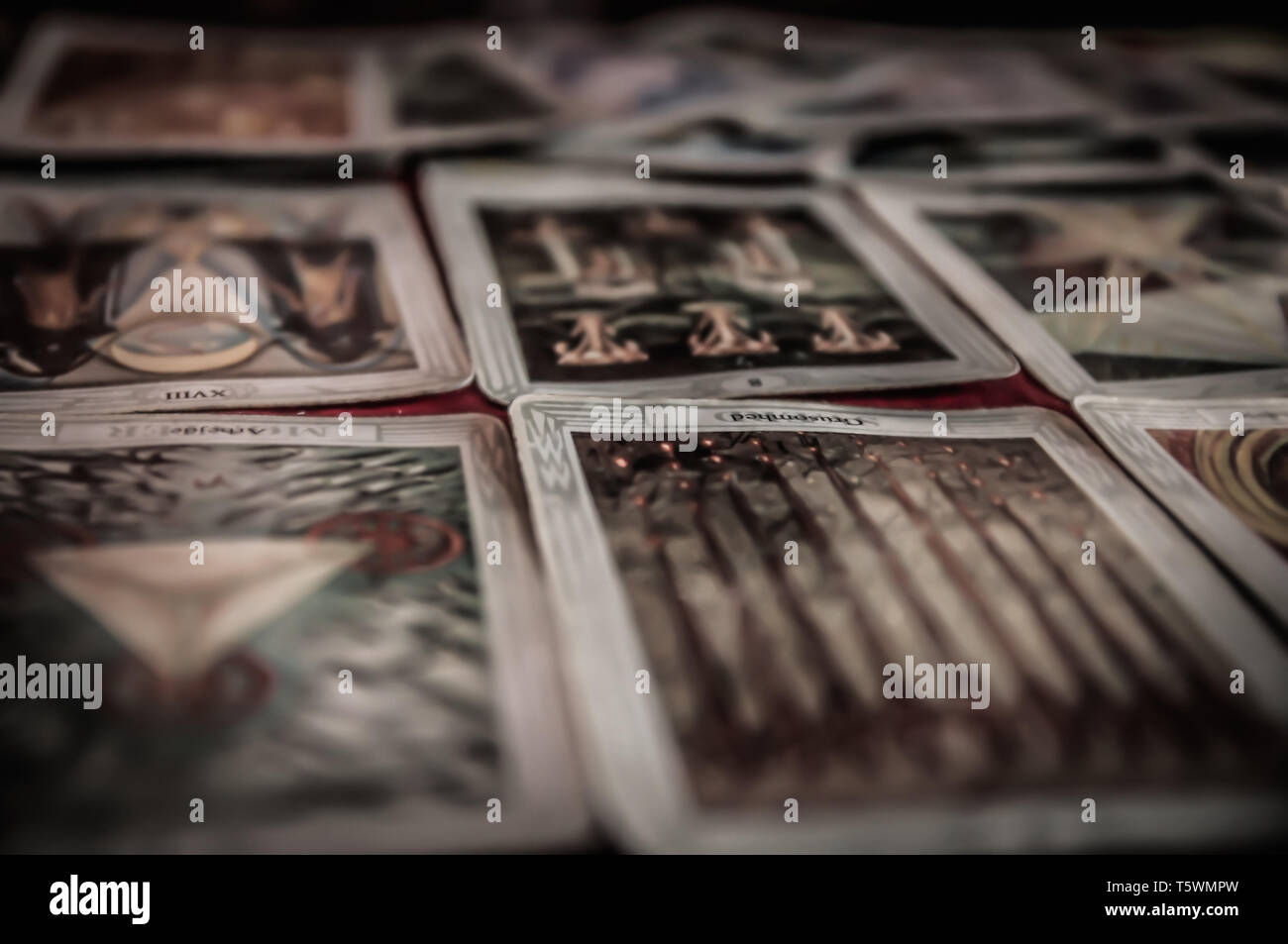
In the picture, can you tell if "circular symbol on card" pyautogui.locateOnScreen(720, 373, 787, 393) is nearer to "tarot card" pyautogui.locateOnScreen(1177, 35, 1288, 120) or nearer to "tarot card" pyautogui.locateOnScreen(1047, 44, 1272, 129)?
"tarot card" pyautogui.locateOnScreen(1047, 44, 1272, 129)

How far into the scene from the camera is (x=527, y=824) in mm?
402

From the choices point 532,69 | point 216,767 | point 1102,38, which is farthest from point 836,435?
point 1102,38

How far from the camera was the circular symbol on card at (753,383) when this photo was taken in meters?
0.67

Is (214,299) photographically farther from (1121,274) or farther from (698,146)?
(1121,274)

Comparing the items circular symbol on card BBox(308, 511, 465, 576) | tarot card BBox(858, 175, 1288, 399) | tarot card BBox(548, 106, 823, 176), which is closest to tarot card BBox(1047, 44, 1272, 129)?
tarot card BBox(858, 175, 1288, 399)

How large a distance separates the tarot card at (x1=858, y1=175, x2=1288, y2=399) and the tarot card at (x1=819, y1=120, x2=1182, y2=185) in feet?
0.11

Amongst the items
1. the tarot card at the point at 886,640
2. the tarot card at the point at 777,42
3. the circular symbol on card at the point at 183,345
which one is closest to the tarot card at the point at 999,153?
the tarot card at the point at 777,42

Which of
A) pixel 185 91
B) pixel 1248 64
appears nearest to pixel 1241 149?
pixel 1248 64

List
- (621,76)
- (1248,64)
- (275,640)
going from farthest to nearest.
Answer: (1248,64) → (621,76) → (275,640)

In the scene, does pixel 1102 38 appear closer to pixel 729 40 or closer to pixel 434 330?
pixel 729 40

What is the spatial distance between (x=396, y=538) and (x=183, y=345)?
26cm

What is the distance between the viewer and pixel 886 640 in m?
0.49

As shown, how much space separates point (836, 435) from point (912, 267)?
0.28 meters
